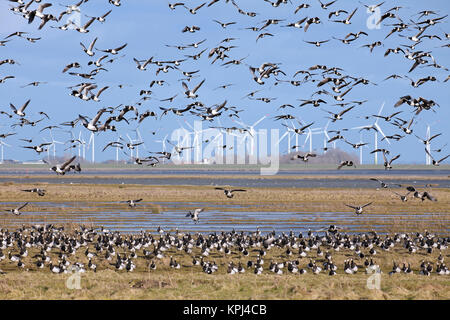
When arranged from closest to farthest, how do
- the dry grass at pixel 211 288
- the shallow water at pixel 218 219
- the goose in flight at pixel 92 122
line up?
the dry grass at pixel 211 288, the goose in flight at pixel 92 122, the shallow water at pixel 218 219

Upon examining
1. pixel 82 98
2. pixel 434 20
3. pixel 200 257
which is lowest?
pixel 200 257

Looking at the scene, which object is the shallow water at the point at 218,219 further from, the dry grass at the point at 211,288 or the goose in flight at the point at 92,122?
the dry grass at the point at 211,288

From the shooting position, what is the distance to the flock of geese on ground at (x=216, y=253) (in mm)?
31344

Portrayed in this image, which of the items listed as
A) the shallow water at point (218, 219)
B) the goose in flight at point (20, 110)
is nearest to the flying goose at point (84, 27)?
the goose in flight at point (20, 110)

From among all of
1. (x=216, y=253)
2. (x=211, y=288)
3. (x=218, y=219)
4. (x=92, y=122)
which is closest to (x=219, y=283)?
(x=211, y=288)

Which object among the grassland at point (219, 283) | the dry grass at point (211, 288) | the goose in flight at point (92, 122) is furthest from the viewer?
the goose in flight at point (92, 122)

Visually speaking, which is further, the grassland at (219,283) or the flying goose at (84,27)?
the flying goose at (84,27)

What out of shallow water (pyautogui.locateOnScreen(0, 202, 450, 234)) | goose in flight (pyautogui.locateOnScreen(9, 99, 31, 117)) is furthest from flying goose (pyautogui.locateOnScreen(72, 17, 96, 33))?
shallow water (pyautogui.locateOnScreen(0, 202, 450, 234))

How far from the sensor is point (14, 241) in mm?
38094

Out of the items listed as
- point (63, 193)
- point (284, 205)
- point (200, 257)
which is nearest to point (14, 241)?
point (200, 257)

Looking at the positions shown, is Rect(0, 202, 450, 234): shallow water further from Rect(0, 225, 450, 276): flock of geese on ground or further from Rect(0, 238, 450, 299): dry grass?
Rect(0, 238, 450, 299): dry grass
